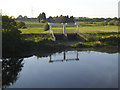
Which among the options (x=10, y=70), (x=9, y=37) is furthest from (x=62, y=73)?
(x=9, y=37)

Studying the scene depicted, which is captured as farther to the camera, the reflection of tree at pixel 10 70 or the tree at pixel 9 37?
the tree at pixel 9 37

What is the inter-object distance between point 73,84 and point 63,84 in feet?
3.35

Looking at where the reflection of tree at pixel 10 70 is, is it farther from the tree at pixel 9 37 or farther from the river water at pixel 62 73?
the tree at pixel 9 37

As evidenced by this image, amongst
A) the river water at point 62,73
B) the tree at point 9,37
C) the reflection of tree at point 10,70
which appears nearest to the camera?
the river water at point 62,73

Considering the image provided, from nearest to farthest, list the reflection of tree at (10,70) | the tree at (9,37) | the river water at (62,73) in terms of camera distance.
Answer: the river water at (62,73), the reflection of tree at (10,70), the tree at (9,37)

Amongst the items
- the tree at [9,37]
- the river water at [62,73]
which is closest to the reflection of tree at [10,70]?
the river water at [62,73]

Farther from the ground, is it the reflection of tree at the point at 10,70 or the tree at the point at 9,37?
the tree at the point at 9,37

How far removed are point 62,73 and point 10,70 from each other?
22.4 feet

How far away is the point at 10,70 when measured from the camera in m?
18.6

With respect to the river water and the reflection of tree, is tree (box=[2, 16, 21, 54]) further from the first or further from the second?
the river water

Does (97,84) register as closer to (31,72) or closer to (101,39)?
(31,72)

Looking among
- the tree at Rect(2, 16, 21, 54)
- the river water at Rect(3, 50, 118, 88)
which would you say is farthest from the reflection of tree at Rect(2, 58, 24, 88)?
the tree at Rect(2, 16, 21, 54)

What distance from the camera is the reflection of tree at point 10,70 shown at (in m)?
15.7

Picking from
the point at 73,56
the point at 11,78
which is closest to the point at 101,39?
the point at 73,56
